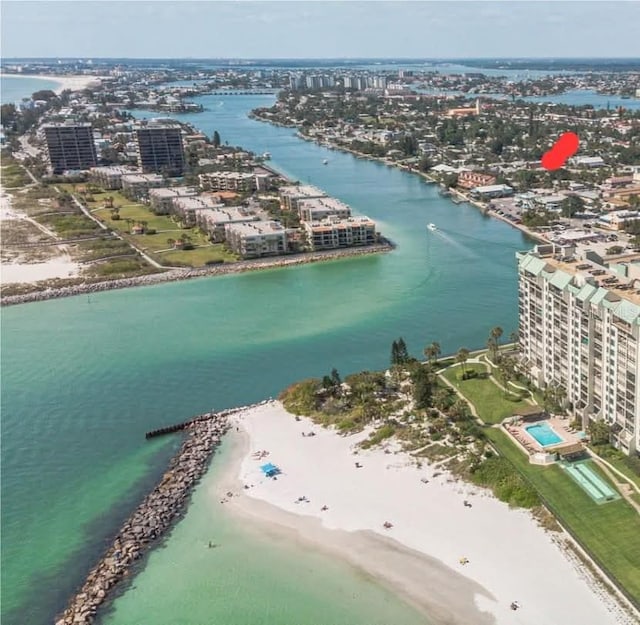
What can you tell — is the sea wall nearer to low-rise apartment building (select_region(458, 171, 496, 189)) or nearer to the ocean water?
the ocean water

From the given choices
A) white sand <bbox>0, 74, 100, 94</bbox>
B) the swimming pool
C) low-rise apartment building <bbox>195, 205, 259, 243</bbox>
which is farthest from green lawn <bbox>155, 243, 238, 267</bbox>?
white sand <bbox>0, 74, 100, 94</bbox>

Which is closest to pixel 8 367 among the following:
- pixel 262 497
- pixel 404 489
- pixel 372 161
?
pixel 262 497

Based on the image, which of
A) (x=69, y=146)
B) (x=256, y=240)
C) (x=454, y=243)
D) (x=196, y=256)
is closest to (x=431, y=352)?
(x=256, y=240)

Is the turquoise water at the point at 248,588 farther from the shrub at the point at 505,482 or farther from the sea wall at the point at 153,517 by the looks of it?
the shrub at the point at 505,482

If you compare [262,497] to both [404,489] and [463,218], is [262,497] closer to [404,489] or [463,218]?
[404,489]

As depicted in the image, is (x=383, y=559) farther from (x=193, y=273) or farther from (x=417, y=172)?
(x=417, y=172)

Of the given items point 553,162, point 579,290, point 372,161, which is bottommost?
point 372,161
